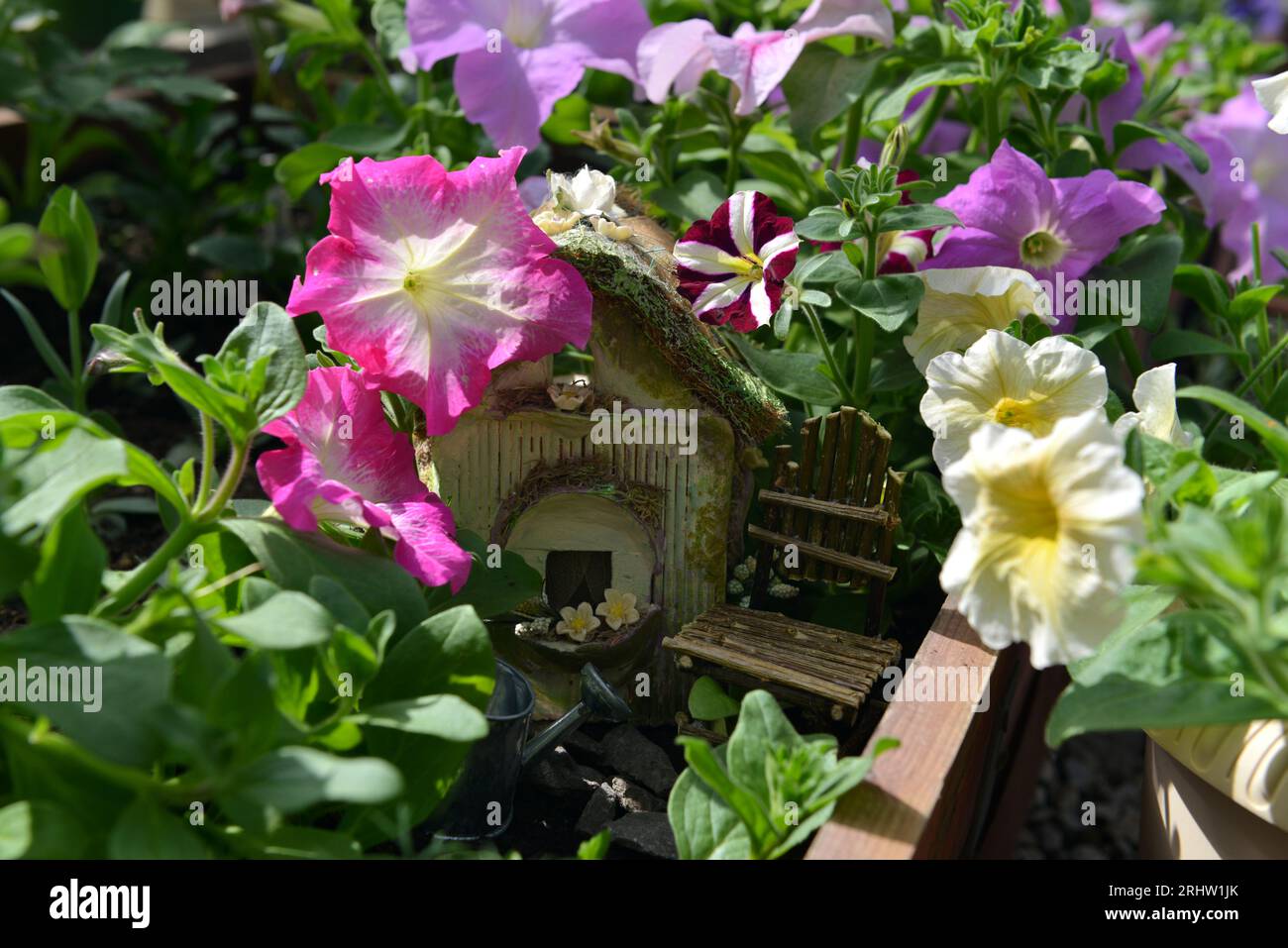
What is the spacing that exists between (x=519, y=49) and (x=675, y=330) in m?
0.48

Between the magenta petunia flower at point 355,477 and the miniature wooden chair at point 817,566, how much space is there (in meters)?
0.21

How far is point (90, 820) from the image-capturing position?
27.7 inches

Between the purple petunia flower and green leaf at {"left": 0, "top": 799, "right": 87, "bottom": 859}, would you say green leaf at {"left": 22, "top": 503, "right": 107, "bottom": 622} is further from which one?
the purple petunia flower

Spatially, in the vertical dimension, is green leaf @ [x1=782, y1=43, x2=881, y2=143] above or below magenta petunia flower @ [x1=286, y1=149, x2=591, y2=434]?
above

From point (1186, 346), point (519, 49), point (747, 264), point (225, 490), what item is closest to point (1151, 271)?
point (1186, 346)

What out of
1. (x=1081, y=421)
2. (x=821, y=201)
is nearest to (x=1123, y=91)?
(x=821, y=201)

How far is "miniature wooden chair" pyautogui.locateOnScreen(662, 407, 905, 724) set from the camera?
978 millimetres

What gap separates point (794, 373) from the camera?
1.13 meters

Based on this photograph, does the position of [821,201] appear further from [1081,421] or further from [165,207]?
[165,207]

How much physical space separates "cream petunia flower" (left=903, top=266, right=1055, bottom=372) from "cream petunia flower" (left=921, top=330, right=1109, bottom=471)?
0.13 meters

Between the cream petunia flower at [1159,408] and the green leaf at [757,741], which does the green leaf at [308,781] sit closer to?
the green leaf at [757,741]

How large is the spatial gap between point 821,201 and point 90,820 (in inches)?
38.1

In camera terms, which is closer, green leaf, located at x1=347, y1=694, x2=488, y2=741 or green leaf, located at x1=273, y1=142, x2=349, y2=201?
green leaf, located at x1=347, y1=694, x2=488, y2=741

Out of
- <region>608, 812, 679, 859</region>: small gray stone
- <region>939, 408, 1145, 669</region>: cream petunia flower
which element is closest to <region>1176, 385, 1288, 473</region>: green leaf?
<region>939, 408, 1145, 669</region>: cream petunia flower
